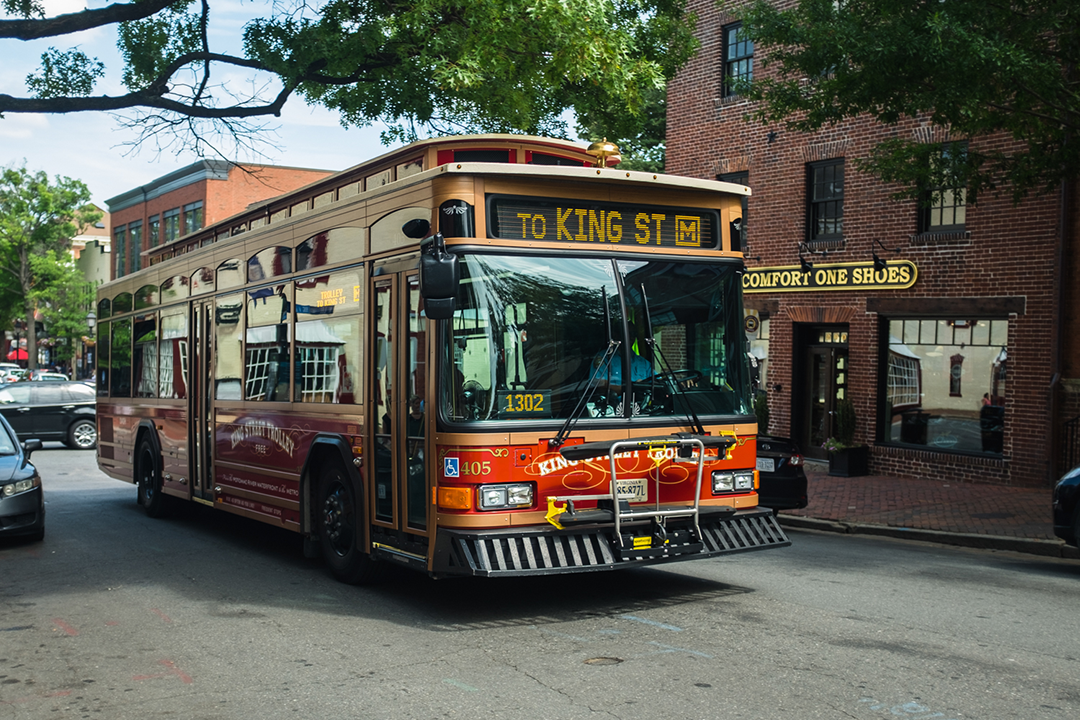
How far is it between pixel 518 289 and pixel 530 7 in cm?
520

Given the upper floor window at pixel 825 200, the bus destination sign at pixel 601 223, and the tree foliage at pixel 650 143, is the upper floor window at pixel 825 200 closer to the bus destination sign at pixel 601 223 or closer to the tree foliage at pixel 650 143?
the tree foliage at pixel 650 143

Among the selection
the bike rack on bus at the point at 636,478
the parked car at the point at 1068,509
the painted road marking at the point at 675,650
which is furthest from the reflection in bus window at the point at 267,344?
the parked car at the point at 1068,509

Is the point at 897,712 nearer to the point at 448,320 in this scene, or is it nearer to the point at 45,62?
the point at 448,320

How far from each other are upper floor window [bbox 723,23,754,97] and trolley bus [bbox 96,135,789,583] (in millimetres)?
14216

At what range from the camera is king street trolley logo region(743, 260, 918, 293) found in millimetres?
18500

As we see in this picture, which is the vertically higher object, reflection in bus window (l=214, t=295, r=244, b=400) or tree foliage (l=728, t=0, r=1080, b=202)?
tree foliage (l=728, t=0, r=1080, b=202)

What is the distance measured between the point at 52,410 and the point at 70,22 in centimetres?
1522

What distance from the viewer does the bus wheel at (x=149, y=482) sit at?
523 inches

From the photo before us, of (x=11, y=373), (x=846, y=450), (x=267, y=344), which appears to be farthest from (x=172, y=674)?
(x=11, y=373)

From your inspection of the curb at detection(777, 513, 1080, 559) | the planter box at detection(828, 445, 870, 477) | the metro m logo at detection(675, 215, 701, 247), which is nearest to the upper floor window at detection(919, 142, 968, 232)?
the planter box at detection(828, 445, 870, 477)

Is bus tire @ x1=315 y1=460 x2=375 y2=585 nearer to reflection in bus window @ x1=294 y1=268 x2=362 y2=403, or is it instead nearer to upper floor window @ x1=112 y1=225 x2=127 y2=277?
reflection in bus window @ x1=294 y1=268 x2=362 y2=403

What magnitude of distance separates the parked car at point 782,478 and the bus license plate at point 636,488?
530 centimetres

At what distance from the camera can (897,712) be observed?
5.18 metres

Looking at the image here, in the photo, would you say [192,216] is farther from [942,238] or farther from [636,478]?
[636,478]
